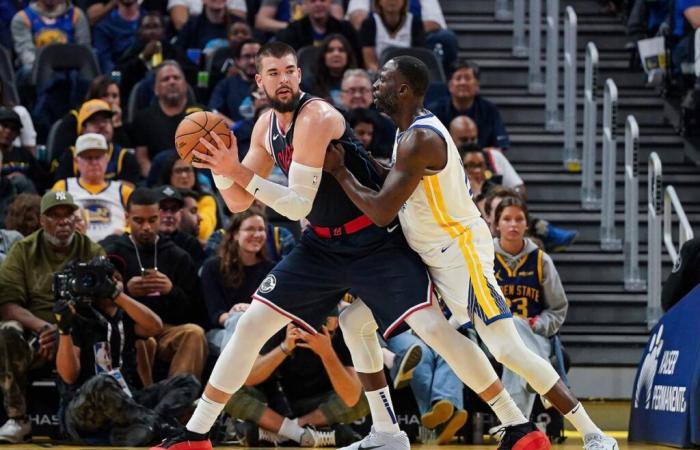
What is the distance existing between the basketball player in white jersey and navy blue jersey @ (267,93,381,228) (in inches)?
6.3

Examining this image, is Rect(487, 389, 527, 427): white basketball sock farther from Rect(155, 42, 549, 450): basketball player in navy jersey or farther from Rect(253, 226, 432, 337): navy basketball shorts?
Rect(253, 226, 432, 337): navy basketball shorts

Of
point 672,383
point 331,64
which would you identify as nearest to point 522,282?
point 672,383

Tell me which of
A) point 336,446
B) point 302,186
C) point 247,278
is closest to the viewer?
point 302,186

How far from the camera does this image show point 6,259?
10039 millimetres

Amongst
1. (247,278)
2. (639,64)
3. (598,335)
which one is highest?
(639,64)

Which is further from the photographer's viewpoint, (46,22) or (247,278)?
(46,22)

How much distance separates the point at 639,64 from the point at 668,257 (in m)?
2.83

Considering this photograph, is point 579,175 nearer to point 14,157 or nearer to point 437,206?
point 14,157

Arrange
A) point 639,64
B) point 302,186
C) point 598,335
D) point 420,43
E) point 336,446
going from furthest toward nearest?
point 639,64
point 420,43
point 598,335
point 336,446
point 302,186

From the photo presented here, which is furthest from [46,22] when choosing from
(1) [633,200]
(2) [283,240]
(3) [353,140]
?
(3) [353,140]

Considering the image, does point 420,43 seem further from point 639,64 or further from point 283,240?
point 283,240

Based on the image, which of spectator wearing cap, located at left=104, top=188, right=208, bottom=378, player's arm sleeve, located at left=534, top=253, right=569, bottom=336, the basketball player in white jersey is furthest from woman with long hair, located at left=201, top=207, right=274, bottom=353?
the basketball player in white jersey

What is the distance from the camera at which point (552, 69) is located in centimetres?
1422

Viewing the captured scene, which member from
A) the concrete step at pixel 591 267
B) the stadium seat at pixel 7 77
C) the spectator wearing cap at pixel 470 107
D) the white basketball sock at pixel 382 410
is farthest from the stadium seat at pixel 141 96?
the white basketball sock at pixel 382 410
